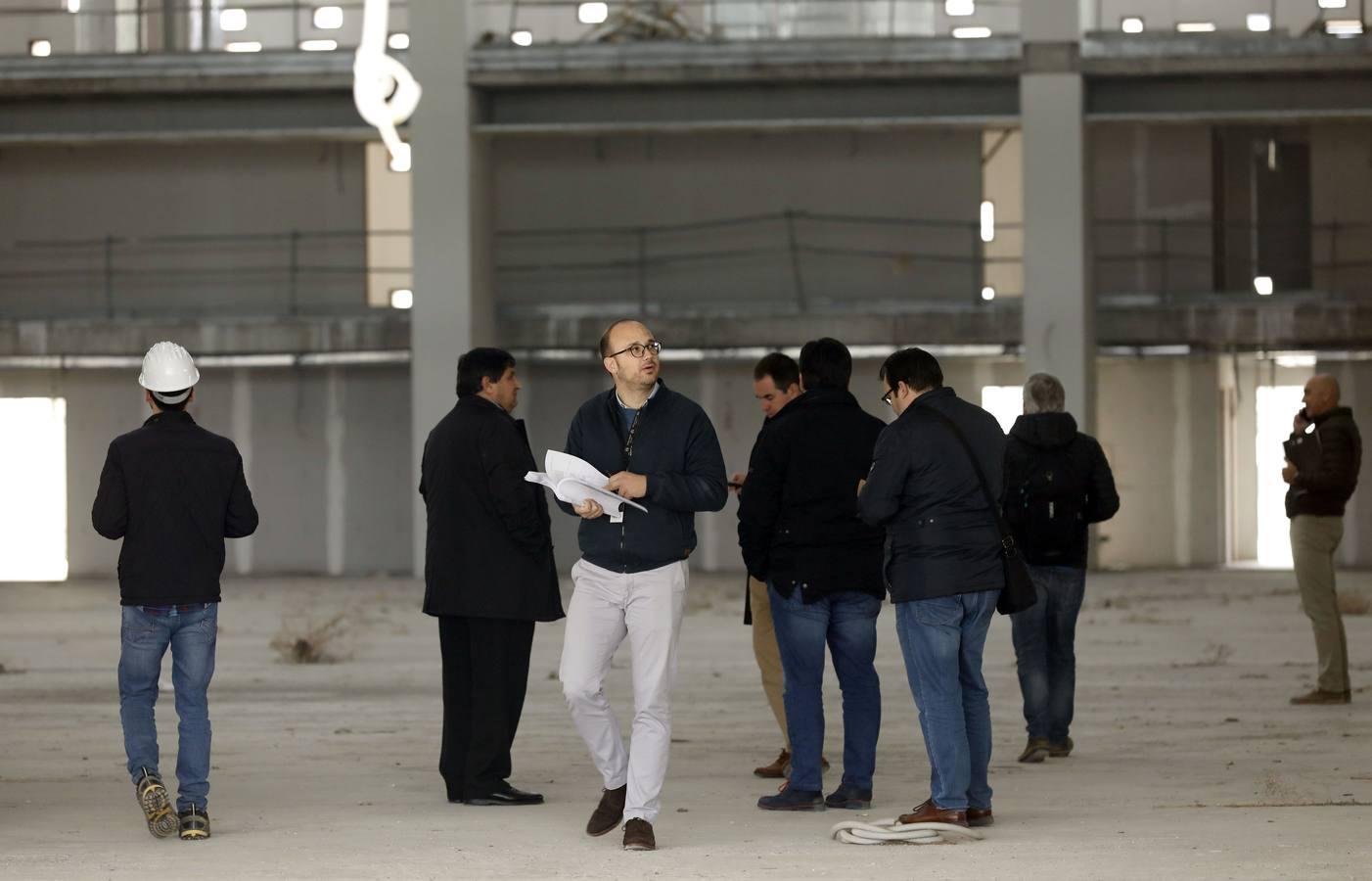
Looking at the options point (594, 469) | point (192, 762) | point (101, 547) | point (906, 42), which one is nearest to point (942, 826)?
point (594, 469)

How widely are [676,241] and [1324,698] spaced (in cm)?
1507

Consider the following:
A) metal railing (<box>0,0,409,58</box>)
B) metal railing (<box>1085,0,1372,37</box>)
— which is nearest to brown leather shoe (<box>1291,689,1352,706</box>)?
metal railing (<box>1085,0,1372,37</box>)

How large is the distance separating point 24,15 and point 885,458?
2064 centimetres

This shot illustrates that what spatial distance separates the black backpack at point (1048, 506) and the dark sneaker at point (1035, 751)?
739mm

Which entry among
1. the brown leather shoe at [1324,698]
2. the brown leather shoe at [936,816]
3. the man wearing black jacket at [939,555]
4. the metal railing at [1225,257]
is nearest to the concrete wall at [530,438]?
the metal railing at [1225,257]

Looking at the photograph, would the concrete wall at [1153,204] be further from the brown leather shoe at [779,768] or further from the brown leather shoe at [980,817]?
the brown leather shoe at [980,817]

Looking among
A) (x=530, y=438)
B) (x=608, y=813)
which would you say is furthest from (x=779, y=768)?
(x=530, y=438)

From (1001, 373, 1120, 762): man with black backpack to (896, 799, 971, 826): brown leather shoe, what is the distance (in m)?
1.86

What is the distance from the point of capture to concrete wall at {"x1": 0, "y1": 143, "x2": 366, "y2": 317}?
955 inches

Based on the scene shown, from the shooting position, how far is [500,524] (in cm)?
702

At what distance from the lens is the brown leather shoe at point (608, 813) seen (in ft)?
20.2

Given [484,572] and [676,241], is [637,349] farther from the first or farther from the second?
[676,241]

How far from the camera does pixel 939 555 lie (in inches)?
242

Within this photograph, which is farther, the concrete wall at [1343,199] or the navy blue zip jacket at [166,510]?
the concrete wall at [1343,199]
